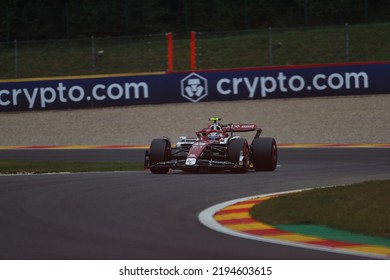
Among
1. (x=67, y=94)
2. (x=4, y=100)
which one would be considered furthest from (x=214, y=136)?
(x=4, y=100)

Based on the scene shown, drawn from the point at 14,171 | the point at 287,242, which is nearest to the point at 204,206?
the point at 287,242

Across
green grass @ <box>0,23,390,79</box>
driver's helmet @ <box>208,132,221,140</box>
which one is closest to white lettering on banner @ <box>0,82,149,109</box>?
green grass @ <box>0,23,390,79</box>

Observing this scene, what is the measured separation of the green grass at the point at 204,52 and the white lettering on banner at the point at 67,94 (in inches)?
71.3

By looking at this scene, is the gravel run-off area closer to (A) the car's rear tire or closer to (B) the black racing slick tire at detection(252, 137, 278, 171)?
(B) the black racing slick tire at detection(252, 137, 278, 171)

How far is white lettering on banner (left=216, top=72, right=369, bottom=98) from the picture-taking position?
2823 cm

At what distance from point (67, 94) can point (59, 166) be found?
333 inches

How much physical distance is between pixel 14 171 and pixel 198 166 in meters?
4.48

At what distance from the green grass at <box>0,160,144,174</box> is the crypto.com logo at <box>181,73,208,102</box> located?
6664 millimetres

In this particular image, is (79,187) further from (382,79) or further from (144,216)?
(382,79)

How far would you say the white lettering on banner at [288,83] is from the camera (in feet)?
92.6

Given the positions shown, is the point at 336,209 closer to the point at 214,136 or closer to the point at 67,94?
the point at 214,136

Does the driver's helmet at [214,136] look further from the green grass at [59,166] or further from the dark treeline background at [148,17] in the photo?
the dark treeline background at [148,17]

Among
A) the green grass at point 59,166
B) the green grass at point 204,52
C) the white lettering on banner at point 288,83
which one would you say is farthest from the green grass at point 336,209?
the green grass at point 204,52

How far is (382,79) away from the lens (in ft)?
91.5
